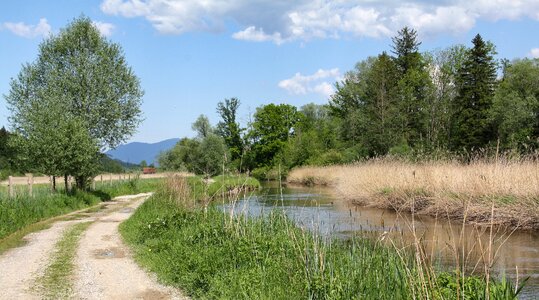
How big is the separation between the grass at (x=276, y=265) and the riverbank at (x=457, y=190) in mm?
3419

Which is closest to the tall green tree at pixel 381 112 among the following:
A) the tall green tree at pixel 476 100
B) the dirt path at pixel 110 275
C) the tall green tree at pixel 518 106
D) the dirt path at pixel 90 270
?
the tall green tree at pixel 476 100

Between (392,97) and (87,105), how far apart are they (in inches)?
1620

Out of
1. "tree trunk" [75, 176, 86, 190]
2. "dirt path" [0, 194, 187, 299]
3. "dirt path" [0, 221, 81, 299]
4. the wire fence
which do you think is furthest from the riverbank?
"tree trunk" [75, 176, 86, 190]

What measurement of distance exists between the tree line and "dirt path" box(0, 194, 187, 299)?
2731 cm

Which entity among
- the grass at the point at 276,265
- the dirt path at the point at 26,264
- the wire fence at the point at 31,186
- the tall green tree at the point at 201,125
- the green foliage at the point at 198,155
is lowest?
the dirt path at the point at 26,264

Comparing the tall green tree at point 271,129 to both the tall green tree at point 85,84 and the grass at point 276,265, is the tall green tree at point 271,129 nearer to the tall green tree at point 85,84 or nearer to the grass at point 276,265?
the tall green tree at point 85,84

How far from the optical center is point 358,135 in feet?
210

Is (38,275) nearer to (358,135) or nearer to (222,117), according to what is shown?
(358,135)

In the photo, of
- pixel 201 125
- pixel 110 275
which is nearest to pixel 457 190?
pixel 110 275

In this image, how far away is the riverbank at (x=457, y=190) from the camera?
16.4 metres

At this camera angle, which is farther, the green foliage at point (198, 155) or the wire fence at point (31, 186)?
the green foliage at point (198, 155)

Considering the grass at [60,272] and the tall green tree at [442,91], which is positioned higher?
the tall green tree at [442,91]

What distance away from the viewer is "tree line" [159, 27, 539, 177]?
2034 inches

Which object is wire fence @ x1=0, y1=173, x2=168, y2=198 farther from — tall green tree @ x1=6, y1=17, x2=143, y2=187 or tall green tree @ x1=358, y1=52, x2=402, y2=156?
tall green tree @ x1=358, y1=52, x2=402, y2=156
